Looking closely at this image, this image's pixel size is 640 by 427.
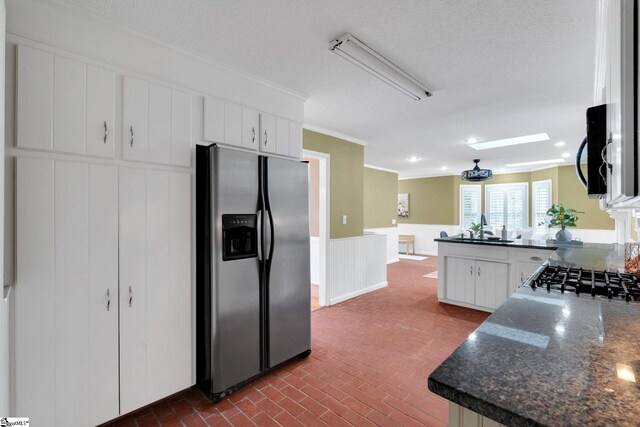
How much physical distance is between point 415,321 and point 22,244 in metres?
3.59

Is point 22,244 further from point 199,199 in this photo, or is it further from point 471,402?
point 471,402

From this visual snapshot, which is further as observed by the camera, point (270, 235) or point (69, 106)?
point (270, 235)

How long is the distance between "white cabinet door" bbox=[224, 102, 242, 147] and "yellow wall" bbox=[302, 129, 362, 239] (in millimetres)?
1551

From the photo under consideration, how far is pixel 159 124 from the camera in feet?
6.61

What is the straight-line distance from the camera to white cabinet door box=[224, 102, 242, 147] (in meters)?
2.37

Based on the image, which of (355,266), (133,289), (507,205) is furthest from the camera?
(507,205)

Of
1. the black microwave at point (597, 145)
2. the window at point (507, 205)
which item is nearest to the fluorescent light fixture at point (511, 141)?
the window at point (507, 205)

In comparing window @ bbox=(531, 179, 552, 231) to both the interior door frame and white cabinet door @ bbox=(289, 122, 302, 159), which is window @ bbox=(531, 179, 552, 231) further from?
white cabinet door @ bbox=(289, 122, 302, 159)

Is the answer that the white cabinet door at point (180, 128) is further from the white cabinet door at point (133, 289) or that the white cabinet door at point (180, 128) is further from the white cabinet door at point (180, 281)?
the white cabinet door at point (133, 289)

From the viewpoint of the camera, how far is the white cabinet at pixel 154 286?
6.16 ft

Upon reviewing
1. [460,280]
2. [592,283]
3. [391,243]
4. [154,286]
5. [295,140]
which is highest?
[295,140]

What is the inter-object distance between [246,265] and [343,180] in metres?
2.56

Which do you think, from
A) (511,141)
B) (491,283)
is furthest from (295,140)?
(511,141)

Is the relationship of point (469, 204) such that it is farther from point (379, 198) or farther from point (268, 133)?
point (268, 133)
